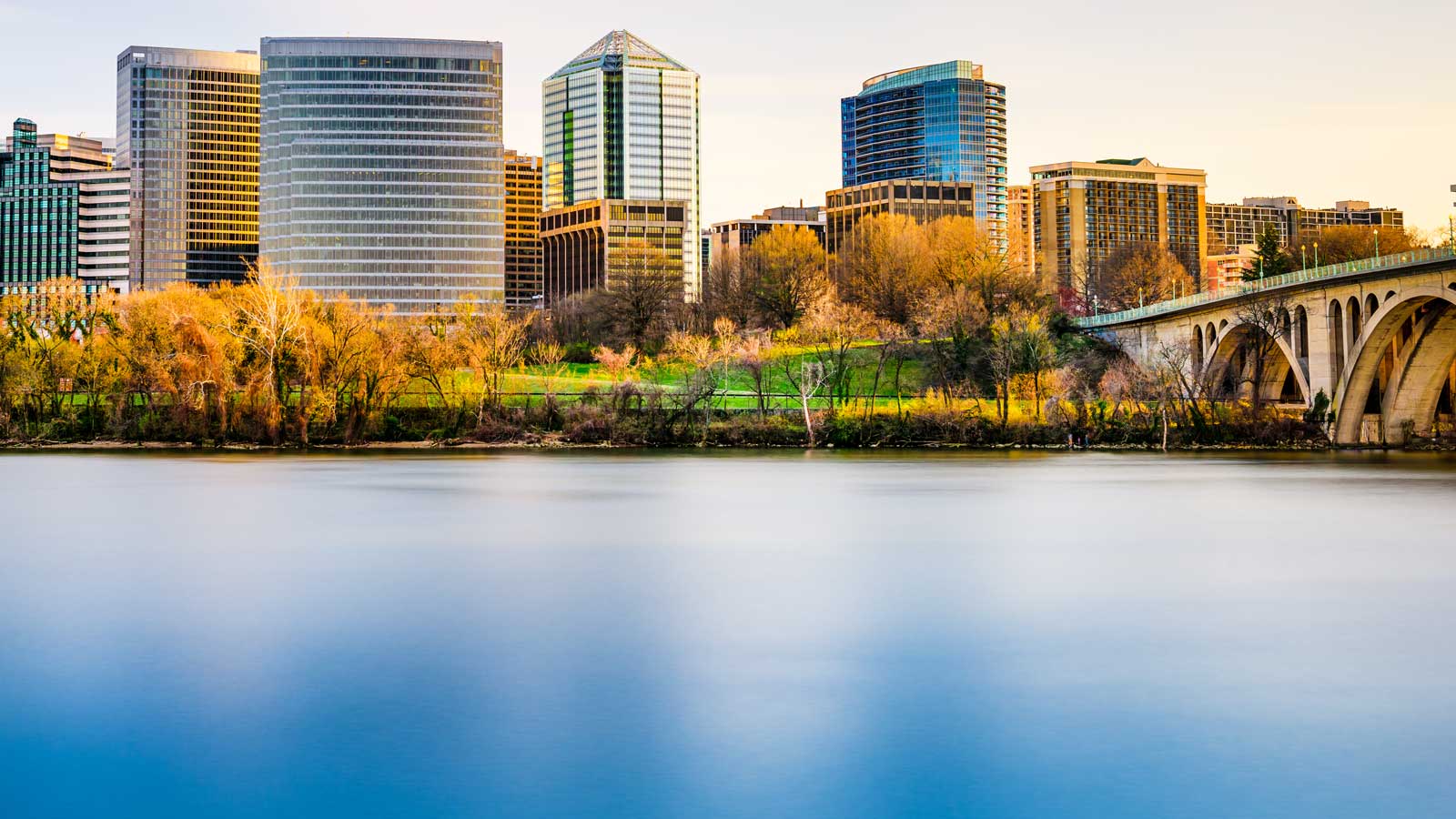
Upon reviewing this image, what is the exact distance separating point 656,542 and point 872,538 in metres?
5.74

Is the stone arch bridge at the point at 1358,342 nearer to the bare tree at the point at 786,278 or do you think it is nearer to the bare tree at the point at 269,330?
the bare tree at the point at 786,278

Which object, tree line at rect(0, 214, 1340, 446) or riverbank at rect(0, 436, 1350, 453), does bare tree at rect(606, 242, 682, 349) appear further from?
riverbank at rect(0, 436, 1350, 453)

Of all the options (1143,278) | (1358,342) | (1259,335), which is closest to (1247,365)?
(1259,335)

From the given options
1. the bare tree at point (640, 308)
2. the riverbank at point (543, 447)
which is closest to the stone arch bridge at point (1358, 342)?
the riverbank at point (543, 447)

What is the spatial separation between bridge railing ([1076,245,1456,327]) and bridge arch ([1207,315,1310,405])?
2.49 m

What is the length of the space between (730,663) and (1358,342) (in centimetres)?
7416

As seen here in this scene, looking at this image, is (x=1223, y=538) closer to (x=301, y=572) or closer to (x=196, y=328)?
(x=301, y=572)

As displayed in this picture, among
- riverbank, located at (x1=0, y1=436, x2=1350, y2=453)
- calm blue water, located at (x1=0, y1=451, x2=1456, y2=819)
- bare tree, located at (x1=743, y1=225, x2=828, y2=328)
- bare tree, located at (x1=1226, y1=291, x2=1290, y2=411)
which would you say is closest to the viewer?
calm blue water, located at (x1=0, y1=451, x2=1456, y2=819)

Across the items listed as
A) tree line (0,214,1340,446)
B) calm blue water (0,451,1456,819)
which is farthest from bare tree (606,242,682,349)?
calm blue water (0,451,1456,819)

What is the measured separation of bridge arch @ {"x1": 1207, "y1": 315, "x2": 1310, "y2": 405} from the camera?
316ft

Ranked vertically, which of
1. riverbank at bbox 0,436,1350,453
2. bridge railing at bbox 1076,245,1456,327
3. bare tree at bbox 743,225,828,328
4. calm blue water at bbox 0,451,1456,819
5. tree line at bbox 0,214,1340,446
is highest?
bare tree at bbox 743,225,828,328

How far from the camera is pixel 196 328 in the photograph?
286 ft

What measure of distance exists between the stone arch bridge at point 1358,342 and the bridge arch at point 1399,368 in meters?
0.06

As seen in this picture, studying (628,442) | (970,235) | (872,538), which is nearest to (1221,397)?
(628,442)
